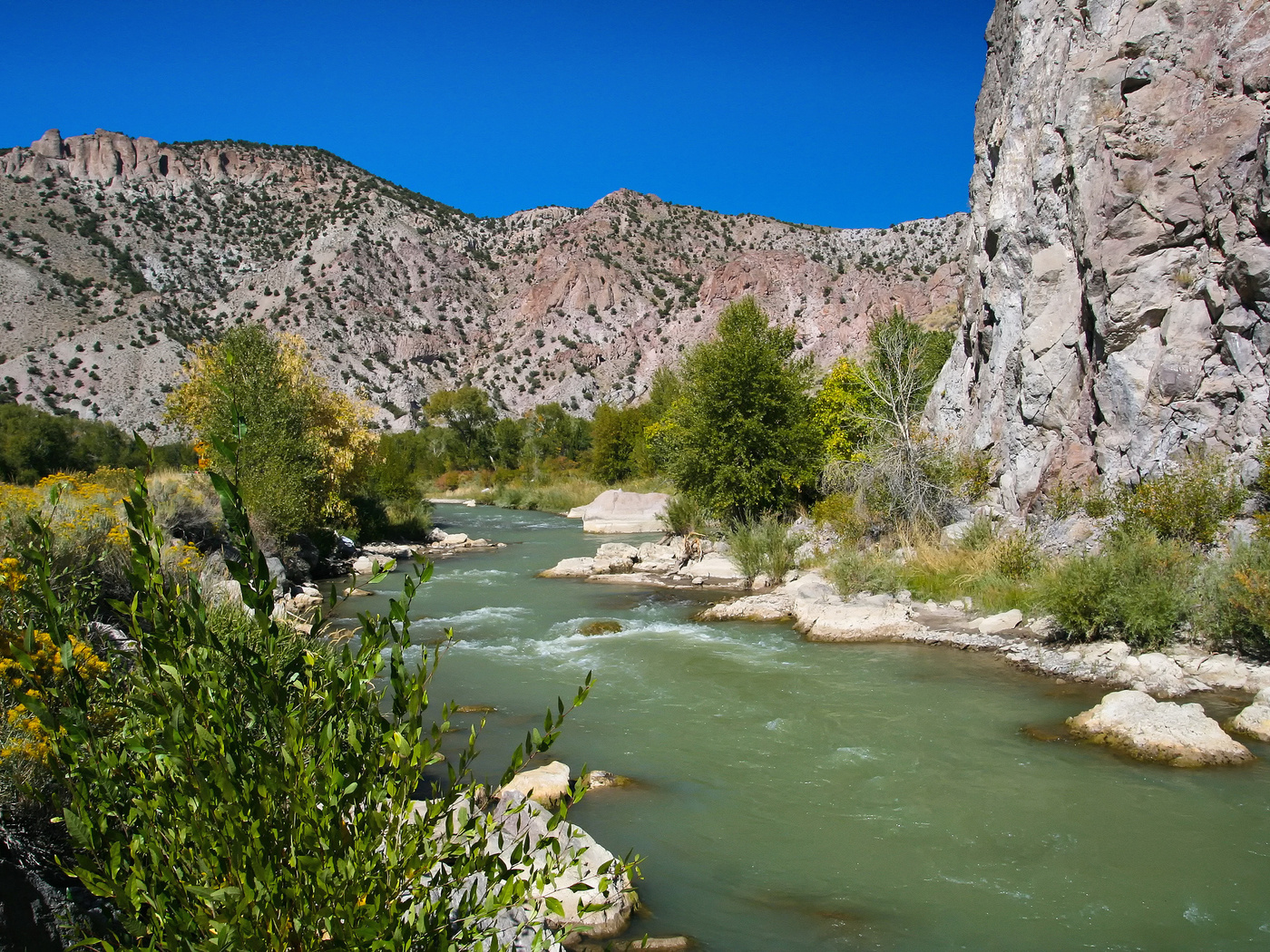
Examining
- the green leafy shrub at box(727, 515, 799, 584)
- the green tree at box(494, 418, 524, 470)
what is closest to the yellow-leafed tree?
the green leafy shrub at box(727, 515, 799, 584)

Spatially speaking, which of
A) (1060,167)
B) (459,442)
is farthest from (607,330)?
(1060,167)

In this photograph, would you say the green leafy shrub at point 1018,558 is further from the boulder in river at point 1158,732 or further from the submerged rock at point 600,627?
the submerged rock at point 600,627

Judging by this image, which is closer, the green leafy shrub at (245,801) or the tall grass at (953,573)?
the green leafy shrub at (245,801)

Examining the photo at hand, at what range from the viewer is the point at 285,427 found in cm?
2330

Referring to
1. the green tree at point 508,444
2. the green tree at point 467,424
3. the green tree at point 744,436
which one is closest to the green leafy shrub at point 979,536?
the green tree at point 744,436

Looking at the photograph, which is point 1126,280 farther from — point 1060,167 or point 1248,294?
point 1060,167

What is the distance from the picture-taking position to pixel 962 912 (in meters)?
5.81

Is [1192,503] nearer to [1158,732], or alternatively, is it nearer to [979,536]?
[979,536]

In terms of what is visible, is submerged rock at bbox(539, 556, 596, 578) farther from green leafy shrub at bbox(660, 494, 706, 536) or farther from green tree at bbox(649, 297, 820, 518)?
green tree at bbox(649, 297, 820, 518)

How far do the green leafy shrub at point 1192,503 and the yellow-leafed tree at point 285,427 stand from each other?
18529mm

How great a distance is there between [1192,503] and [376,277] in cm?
8185

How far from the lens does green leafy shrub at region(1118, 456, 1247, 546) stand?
1309 centimetres

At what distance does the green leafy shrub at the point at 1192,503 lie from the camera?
1309 cm

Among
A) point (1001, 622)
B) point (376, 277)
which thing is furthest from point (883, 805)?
point (376, 277)
